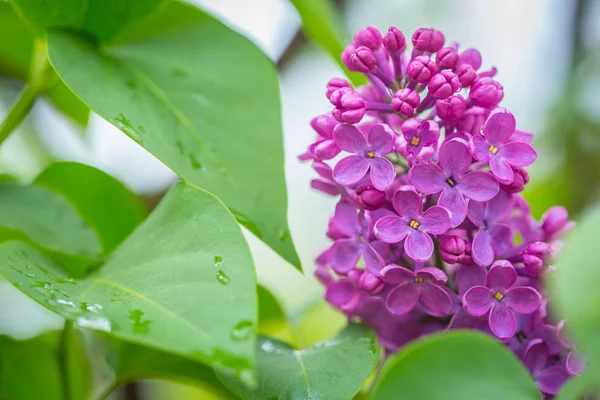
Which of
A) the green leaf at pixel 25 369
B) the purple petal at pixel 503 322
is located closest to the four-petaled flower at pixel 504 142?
the purple petal at pixel 503 322

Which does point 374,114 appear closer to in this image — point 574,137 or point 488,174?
point 488,174

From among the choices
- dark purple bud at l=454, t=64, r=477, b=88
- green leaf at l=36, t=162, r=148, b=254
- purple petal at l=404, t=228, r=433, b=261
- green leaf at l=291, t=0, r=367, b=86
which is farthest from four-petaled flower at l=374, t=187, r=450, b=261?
green leaf at l=36, t=162, r=148, b=254

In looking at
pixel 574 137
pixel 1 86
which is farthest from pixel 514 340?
pixel 574 137

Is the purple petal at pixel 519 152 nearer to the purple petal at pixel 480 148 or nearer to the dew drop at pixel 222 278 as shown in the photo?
the purple petal at pixel 480 148

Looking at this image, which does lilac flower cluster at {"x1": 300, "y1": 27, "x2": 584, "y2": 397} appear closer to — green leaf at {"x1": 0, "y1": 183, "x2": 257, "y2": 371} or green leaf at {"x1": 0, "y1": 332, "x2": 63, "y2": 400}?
green leaf at {"x1": 0, "y1": 183, "x2": 257, "y2": 371}

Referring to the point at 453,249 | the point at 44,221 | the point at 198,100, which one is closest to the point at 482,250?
the point at 453,249

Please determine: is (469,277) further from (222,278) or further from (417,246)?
(222,278)
